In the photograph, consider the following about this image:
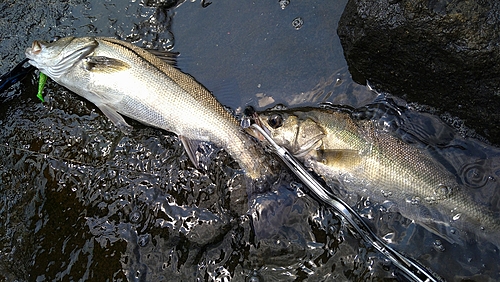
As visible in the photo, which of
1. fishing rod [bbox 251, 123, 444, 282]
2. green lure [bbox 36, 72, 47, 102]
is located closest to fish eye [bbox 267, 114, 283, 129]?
fishing rod [bbox 251, 123, 444, 282]

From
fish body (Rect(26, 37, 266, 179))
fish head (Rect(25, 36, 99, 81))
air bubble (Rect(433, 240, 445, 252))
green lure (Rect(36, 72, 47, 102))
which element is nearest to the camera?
air bubble (Rect(433, 240, 445, 252))

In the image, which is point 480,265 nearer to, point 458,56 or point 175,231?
point 458,56

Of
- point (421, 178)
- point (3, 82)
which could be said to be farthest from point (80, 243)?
point (421, 178)

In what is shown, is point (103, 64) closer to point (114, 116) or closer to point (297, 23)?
point (114, 116)

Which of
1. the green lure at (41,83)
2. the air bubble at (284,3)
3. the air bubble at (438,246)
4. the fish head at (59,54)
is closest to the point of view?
the air bubble at (438,246)

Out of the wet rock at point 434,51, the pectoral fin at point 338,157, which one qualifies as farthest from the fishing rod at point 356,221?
the wet rock at point 434,51

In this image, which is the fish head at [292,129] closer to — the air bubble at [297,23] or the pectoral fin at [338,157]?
the pectoral fin at [338,157]

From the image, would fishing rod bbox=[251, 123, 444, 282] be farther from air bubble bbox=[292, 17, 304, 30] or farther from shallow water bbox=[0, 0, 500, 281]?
air bubble bbox=[292, 17, 304, 30]

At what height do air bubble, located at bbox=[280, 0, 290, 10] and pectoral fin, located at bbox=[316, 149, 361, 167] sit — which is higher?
air bubble, located at bbox=[280, 0, 290, 10]
